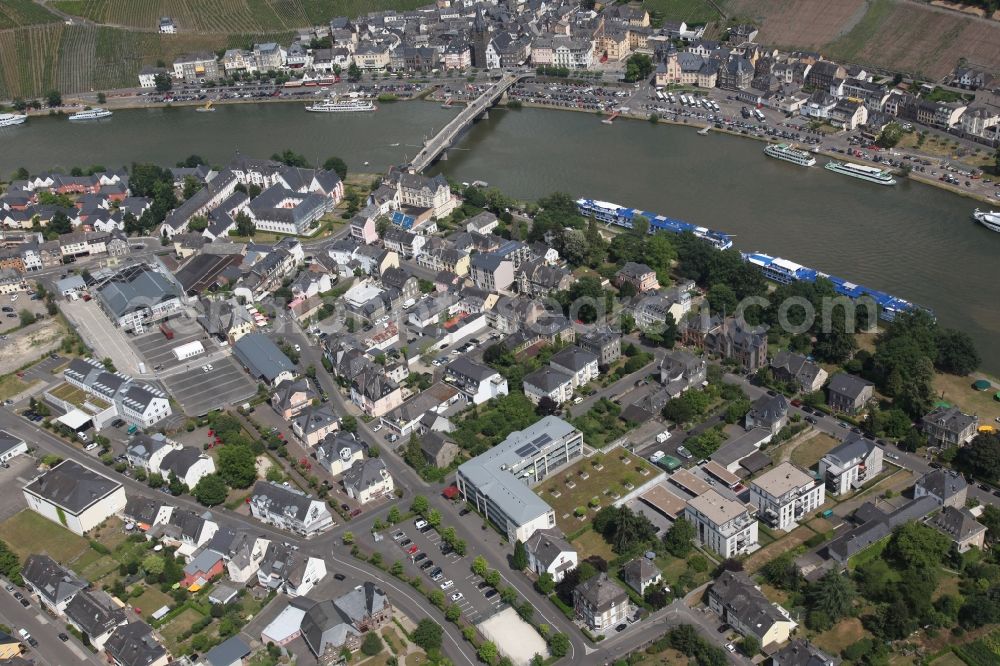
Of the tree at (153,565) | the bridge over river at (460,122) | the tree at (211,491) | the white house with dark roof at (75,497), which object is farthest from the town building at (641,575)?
the bridge over river at (460,122)

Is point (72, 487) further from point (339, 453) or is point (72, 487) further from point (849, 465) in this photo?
point (849, 465)

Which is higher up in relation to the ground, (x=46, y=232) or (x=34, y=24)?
(x=34, y=24)

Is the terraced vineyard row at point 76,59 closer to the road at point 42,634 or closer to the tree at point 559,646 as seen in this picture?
the road at point 42,634

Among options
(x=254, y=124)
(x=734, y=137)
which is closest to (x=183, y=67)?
(x=254, y=124)

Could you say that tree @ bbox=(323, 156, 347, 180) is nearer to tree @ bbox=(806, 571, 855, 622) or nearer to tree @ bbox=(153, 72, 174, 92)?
tree @ bbox=(153, 72, 174, 92)

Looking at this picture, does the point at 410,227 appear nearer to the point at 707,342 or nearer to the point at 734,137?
the point at 707,342

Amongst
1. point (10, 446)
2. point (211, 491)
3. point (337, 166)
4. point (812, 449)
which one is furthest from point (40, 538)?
point (337, 166)
